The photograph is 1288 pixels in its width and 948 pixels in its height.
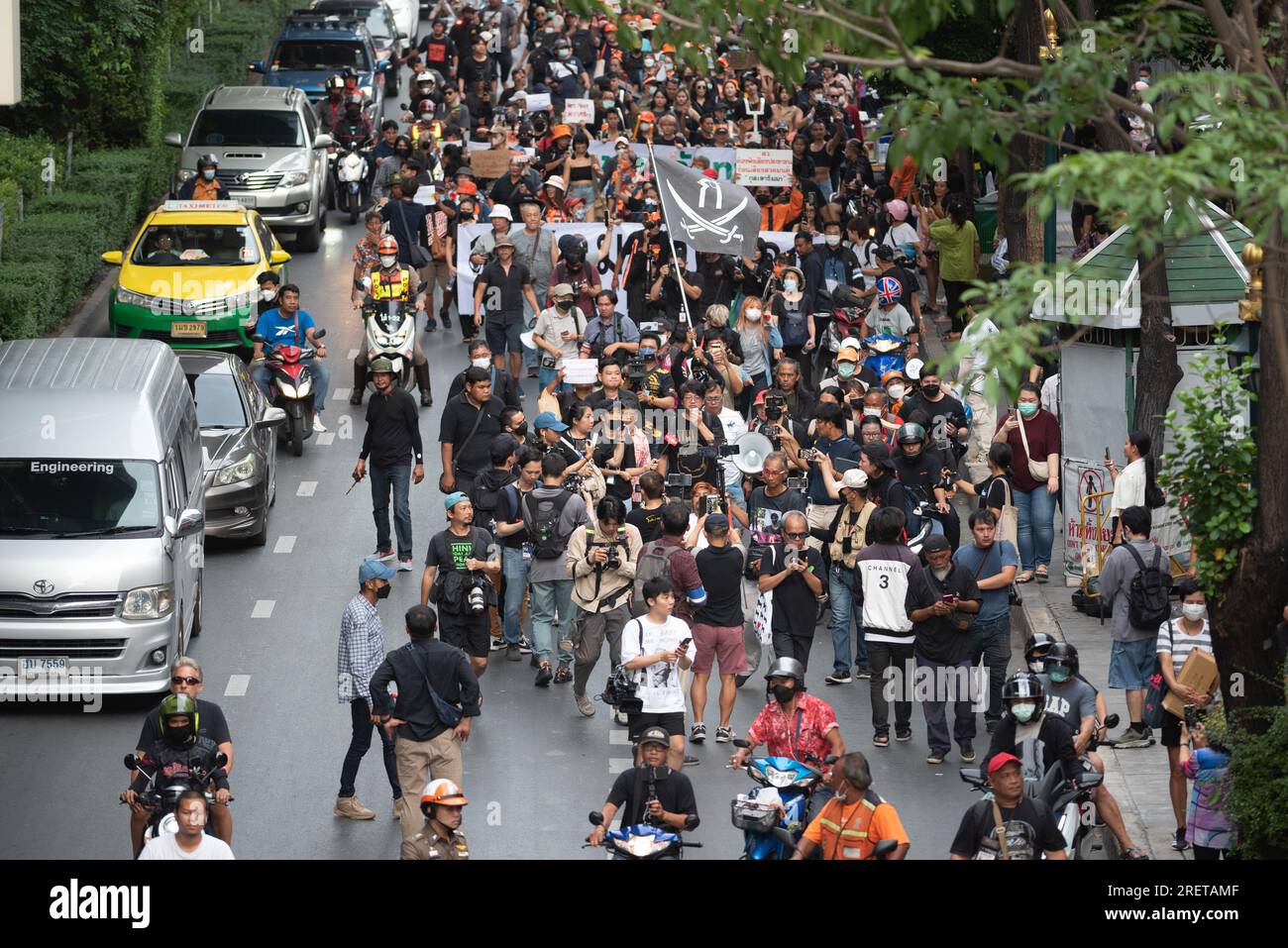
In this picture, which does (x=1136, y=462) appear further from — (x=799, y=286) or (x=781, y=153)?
(x=781, y=153)

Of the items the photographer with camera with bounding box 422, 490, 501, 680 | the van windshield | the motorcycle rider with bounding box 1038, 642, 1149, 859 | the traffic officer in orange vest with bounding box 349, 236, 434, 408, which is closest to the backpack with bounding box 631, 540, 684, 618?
the photographer with camera with bounding box 422, 490, 501, 680

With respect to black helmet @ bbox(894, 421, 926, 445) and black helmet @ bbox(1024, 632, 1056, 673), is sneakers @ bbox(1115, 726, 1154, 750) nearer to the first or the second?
black helmet @ bbox(1024, 632, 1056, 673)

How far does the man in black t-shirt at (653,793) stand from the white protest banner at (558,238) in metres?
14.0

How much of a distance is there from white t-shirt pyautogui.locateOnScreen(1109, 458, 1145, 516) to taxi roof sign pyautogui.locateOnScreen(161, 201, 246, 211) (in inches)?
490

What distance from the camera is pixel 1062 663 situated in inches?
512

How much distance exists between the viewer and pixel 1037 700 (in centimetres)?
1284

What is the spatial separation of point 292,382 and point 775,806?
11.6m

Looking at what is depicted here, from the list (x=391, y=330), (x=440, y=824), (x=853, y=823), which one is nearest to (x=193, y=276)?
(x=391, y=330)

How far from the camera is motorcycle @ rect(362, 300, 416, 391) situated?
22.0 m

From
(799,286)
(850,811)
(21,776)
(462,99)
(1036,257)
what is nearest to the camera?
(850,811)

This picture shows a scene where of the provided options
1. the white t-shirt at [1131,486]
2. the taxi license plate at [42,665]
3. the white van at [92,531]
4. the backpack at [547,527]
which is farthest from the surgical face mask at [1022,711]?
the taxi license plate at [42,665]

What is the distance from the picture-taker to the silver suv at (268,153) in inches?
1164

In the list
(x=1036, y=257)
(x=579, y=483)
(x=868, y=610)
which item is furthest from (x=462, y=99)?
(x=868, y=610)

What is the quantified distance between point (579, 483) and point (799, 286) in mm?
6814
